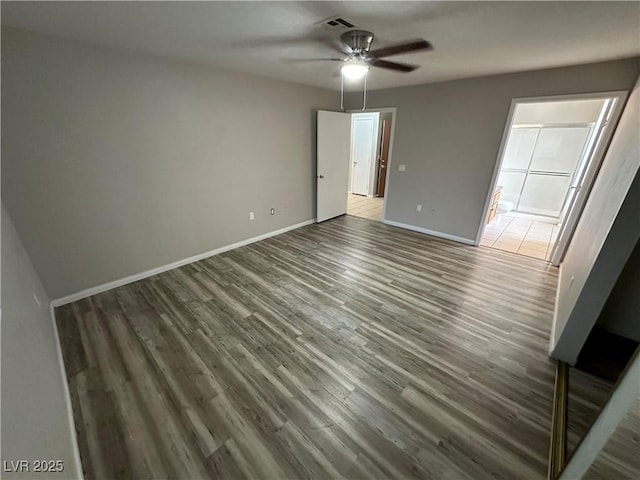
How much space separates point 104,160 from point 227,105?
1.50 meters

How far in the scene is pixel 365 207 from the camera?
6.23 metres

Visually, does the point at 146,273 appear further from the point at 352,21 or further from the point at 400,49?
the point at 400,49

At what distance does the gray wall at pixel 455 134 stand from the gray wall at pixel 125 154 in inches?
76.7

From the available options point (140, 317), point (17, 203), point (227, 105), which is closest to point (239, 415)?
point (140, 317)

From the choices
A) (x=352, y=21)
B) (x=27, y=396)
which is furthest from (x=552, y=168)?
(x=27, y=396)

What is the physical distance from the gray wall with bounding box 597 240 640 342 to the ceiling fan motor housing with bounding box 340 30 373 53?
2.47 metres

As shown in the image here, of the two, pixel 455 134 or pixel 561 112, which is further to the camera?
pixel 561 112

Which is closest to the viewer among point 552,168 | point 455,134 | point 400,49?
point 400,49

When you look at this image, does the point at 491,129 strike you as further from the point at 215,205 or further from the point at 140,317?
the point at 140,317

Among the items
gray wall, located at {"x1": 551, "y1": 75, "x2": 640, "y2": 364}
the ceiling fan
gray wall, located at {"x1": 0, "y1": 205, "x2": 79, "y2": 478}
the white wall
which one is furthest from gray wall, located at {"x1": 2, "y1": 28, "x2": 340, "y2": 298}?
the white wall

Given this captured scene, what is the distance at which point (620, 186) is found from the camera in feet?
5.65

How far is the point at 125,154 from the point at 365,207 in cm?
478

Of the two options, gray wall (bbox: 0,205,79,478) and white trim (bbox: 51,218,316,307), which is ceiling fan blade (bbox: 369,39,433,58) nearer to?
gray wall (bbox: 0,205,79,478)

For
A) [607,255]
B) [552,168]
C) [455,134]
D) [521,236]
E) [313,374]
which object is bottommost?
[313,374]
